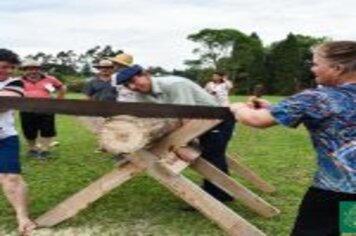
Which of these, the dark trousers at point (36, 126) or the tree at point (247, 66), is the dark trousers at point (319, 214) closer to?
the dark trousers at point (36, 126)

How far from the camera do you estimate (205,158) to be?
26.5ft

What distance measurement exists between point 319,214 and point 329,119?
54cm

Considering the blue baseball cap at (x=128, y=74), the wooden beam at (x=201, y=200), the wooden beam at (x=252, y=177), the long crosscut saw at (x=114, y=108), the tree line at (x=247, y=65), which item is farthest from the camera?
the tree line at (x=247, y=65)

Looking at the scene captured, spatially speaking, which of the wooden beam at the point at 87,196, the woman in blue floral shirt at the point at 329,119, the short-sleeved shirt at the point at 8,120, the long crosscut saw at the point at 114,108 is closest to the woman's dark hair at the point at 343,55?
the woman in blue floral shirt at the point at 329,119

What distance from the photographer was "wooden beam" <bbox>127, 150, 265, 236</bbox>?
650cm

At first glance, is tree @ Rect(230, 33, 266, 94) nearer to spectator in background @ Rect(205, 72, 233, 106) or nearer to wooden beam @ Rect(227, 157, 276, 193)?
spectator in background @ Rect(205, 72, 233, 106)

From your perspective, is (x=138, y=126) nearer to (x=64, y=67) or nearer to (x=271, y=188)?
(x=271, y=188)

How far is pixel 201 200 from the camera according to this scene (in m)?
6.67

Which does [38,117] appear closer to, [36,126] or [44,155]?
[36,126]

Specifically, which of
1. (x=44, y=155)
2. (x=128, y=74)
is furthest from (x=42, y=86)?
(x=128, y=74)

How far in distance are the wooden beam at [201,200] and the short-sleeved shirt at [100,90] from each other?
5.55 meters

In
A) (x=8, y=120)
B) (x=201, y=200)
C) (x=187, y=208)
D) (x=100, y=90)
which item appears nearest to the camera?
(x=201, y=200)

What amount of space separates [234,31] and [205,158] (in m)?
105

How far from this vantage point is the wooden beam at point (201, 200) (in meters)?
6.50
